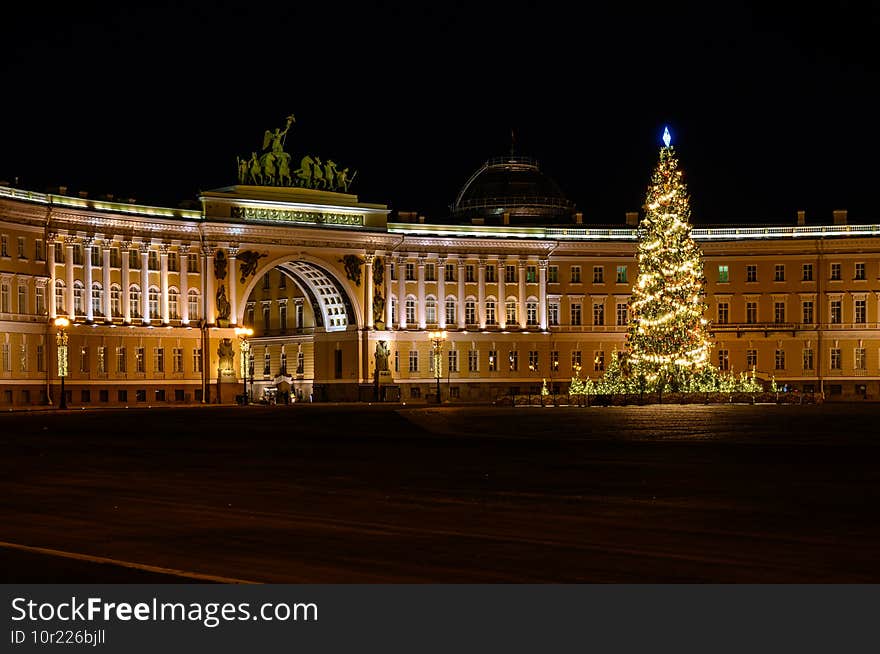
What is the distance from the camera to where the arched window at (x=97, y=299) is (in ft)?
338

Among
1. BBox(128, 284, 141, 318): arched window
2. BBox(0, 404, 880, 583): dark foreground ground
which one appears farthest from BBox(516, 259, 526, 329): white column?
BBox(0, 404, 880, 583): dark foreground ground

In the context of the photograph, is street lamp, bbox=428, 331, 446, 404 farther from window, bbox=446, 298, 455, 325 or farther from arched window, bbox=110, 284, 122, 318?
arched window, bbox=110, 284, 122, 318

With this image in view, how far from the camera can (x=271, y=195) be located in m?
111

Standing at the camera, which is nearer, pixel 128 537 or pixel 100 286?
pixel 128 537

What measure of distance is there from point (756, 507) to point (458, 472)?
870cm

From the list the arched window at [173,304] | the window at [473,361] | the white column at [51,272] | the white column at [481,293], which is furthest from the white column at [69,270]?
the white column at [481,293]

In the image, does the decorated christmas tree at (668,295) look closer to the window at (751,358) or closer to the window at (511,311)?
the window at (511,311)

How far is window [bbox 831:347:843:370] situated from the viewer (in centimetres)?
12175

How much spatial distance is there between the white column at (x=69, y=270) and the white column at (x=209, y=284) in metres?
10.7

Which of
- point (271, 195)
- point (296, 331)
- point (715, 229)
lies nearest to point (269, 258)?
point (271, 195)

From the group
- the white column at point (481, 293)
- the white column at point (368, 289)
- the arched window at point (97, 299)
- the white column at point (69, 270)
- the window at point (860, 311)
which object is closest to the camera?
the white column at point (69, 270)

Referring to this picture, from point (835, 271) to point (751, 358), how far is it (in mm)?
9543

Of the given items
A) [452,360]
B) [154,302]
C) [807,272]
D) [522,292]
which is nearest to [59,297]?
[154,302]
